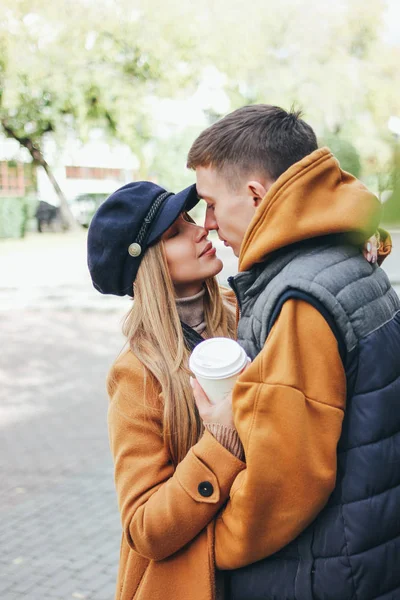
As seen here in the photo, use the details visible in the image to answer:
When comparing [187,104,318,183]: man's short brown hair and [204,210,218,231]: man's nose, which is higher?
[187,104,318,183]: man's short brown hair

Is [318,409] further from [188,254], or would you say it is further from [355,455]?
[188,254]

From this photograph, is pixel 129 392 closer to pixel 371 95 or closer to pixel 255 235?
pixel 255 235

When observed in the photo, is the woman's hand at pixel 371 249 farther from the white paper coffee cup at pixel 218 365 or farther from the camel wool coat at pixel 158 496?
the camel wool coat at pixel 158 496

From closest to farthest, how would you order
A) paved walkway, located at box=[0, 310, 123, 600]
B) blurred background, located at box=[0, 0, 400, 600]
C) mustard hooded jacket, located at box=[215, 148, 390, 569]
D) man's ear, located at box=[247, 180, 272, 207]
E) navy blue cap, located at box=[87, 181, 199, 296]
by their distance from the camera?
1. blurred background, located at box=[0, 0, 400, 600]
2. mustard hooded jacket, located at box=[215, 148, 390, 569]
3. man's ear, located at box=[247, 180, 272, 207]
4. navy blue cap, located at box=[87, 181, 199, 296]
5. paved walkway, located at box=[0, 310, 123, 600]

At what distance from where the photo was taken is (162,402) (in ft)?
5.86

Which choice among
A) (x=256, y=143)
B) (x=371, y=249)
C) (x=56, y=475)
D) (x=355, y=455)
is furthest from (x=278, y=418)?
(x=56, y=475)

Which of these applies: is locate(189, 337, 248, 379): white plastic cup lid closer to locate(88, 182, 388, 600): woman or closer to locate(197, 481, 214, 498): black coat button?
locate(88, 182, 388, 600): woman

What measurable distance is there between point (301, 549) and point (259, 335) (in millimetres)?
428

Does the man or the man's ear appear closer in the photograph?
the man

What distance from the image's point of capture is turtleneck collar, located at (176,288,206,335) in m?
2.09

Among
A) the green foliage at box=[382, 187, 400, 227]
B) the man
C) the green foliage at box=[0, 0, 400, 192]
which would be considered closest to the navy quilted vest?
the man

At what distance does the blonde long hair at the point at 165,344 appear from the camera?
5.80 feet

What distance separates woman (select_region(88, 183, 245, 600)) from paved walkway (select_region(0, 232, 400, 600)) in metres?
0.87

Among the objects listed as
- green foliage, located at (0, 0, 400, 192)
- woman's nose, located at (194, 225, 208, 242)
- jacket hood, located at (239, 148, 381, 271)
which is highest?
jacket hood, located at (239, 148, 381, 271)
